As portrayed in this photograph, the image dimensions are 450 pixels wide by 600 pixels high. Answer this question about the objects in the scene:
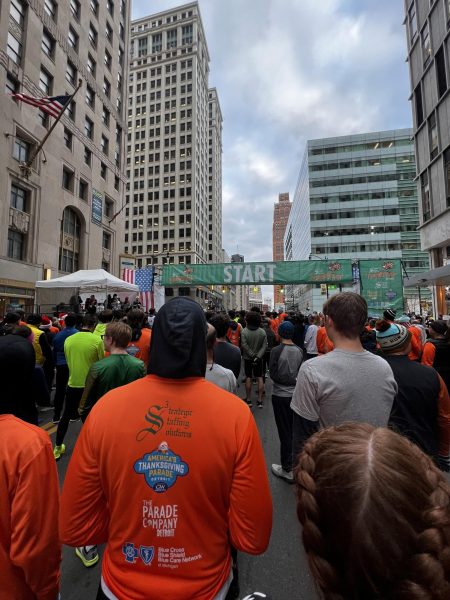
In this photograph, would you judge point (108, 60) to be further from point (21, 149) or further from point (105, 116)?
point (21, 149)

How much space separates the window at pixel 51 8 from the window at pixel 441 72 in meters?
29.1

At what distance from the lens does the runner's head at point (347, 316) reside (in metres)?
2.48

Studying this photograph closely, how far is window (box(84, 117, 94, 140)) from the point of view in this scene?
28987mm

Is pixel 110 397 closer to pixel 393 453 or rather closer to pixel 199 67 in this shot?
pixel 393 453

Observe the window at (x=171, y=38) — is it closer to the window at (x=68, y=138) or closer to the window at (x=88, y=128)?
the window at (x=88, y=128)

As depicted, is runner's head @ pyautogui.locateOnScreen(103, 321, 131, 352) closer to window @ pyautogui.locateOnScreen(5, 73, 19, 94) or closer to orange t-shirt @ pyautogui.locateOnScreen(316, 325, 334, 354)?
orange t-shirt @ pyautogui.locateOnScreen(316, 325, 334, 354)

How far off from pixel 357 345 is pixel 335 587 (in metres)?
1.97

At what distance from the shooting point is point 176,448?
1.41 meters

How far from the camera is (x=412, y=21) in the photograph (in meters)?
26.1

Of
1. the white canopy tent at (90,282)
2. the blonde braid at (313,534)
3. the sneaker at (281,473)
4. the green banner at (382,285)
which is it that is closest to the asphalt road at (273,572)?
the sneaker at (281,473)

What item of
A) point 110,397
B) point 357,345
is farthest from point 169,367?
point 357,345

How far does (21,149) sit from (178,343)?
26.4 m

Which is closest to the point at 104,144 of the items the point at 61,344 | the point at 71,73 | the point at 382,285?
the point at 71,73

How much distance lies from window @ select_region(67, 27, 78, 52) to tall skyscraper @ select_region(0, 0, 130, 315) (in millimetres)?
28
